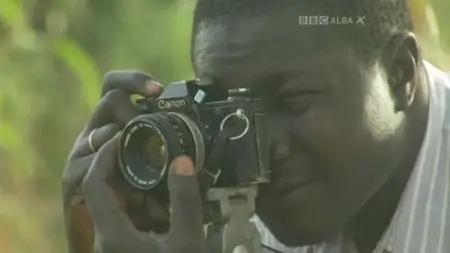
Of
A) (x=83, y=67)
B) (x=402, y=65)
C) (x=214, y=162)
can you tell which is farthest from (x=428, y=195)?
(x=83, y=67)

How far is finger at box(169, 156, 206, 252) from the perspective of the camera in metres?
0.57

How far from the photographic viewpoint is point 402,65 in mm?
691

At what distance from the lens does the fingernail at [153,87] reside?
0.68m

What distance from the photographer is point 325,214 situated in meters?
0.66

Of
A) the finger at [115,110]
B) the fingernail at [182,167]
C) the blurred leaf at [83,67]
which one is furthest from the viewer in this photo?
the blurred leaf at [83,67]

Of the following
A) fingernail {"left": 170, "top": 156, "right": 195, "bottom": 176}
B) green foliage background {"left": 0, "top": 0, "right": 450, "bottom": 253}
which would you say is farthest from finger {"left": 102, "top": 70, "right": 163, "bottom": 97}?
green foliage background {"left": 0, "top": 0, "right": 450, "bottom": 253}

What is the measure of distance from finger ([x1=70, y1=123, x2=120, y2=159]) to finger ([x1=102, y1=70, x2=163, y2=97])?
0.03 meters

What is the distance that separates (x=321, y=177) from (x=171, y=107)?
0.40 feet

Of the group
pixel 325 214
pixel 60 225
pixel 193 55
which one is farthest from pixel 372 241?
pixel 60 225

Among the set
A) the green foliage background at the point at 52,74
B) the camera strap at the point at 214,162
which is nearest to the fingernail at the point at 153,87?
the camera strap at the point at 214,162

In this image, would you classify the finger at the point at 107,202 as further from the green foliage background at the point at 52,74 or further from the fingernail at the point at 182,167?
the green foliage background at the point at 52,74

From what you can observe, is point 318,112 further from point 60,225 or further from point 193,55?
point 60,225

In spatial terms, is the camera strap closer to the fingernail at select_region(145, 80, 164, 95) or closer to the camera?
the camera

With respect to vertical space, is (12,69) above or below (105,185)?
Answer: above
